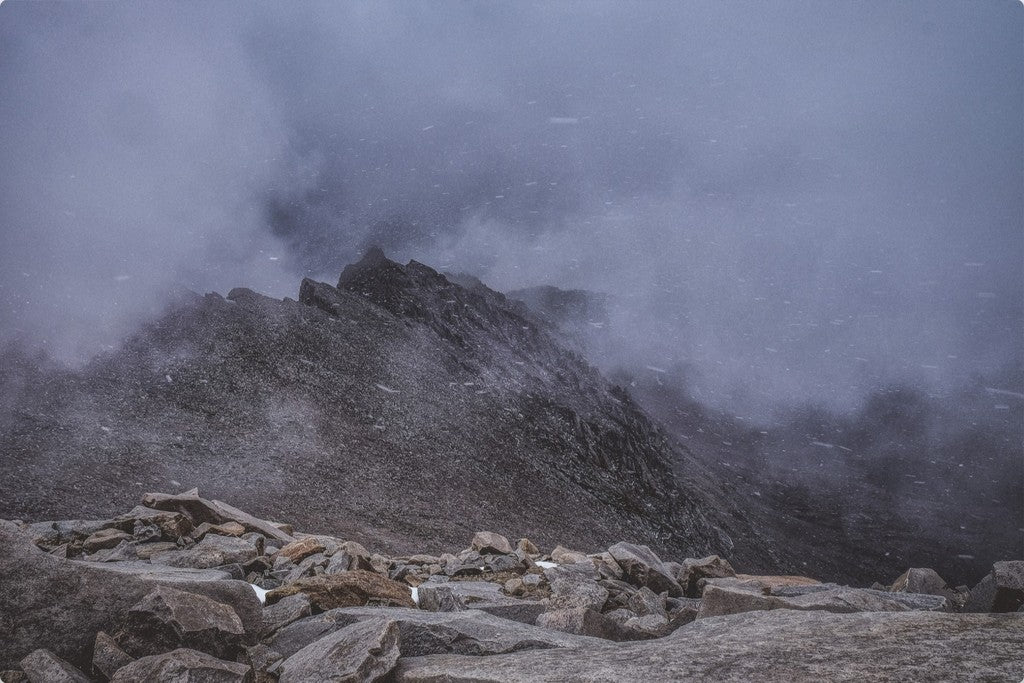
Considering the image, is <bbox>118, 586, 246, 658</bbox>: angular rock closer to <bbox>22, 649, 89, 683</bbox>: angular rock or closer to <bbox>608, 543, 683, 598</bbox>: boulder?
<bbox>22, 649, 89, 683</bbox>: angular rock

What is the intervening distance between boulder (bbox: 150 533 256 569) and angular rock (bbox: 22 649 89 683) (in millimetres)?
4284

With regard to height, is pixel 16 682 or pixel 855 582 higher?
pixel 16 682

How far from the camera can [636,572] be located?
11.0m

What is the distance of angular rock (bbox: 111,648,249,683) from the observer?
3.48 m

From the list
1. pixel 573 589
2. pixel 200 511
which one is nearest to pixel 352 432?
pixel 200 511

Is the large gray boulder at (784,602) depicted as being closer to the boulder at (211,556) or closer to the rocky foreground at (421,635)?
the rocky foreground at (421,635)

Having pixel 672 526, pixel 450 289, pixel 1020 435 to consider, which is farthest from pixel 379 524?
pixel 1020 435

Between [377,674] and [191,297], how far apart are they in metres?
55.0

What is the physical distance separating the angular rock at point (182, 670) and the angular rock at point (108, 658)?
356 mm

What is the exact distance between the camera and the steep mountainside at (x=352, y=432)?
29016 mm

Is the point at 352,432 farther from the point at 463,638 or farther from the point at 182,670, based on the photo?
the point at 182,670

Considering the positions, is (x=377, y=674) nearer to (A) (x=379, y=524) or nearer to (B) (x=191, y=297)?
(A) (x=379, y=524)

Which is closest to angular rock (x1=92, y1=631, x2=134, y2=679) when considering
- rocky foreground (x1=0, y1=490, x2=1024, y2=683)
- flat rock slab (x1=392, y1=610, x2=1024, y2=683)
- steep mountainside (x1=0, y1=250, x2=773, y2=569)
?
rocky foreground (x1=0, y1=490, x2=1024, y2=683)

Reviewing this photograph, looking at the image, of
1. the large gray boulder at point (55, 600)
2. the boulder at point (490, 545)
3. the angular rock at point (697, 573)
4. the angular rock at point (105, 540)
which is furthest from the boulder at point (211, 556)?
the angular rock at point (697, 573)
